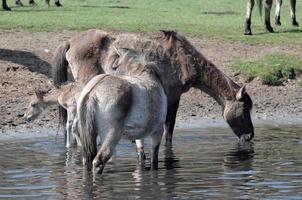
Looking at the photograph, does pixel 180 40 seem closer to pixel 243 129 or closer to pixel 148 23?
pixel 243 129

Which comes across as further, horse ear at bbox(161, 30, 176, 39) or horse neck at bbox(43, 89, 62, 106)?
horse neck at bbox(43, 89, 62, 106)

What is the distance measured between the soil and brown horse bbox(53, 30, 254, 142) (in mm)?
2290

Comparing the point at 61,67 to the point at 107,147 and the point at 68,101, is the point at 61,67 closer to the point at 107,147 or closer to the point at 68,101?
the point at 68,101

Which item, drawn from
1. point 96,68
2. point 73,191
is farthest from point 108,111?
point 96,68

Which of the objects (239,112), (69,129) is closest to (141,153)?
(69,129)

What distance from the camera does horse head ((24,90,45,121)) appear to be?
1561 cm

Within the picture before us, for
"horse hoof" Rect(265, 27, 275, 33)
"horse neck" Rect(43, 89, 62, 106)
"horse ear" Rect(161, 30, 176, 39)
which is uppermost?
"horse ear" Rect(161, 30, 176, 39)

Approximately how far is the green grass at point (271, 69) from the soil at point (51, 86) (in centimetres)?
16

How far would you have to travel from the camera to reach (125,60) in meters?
11.9

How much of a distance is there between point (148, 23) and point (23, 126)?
10.1 meters

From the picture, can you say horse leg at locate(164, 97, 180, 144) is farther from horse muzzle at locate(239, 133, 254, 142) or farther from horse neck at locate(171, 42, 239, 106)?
horse muzzle at locate(239, 133, 254, 142)

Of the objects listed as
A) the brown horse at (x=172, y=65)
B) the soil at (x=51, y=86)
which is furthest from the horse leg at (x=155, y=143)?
the soil at (x=51, y=86)

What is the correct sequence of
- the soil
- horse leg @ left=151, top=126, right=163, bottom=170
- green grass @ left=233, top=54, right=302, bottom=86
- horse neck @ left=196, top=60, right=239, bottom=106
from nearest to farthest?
horse leg @ left=151, top=126, right=163, bottom=170, horse neck @ left=196, top=60, right=239, bottom=106, the soil, green grass @ left=233, top=54, right=302, bottom=86

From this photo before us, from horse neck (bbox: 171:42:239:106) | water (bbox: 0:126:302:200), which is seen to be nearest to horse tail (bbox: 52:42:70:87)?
water (bbox: 0:126:302:200)
